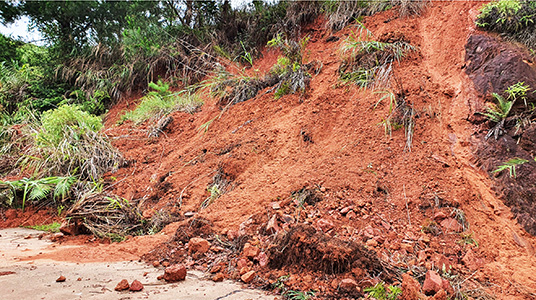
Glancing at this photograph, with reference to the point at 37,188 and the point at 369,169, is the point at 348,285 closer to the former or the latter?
the point at 369,169

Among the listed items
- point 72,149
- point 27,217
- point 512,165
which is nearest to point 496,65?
point 512,165

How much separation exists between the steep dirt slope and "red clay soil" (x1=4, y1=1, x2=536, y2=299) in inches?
0.5

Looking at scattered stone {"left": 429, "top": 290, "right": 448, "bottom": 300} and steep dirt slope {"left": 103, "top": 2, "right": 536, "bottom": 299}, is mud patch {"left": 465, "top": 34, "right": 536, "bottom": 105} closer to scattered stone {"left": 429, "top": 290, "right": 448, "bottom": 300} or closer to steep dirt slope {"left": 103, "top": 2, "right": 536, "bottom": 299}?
steep dirt slope {"left": 103, "top": 2, "right": 536, "bottom": 299}

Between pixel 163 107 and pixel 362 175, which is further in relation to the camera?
pixel 163 107

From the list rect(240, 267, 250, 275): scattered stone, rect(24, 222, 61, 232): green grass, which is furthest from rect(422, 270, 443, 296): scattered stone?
rect(24, 222, 61, 232): green grass

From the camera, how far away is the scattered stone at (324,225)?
2.58 m

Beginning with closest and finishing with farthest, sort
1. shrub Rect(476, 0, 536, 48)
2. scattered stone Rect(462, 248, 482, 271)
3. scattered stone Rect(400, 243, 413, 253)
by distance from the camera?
1. scattered stone Rect(462, 248, 482, 271)
2. scattered stone Rect(400, 243, 413, 253)
3. shrub Rect(476, 0, 536, 48)

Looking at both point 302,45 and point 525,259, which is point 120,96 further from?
point 525,259

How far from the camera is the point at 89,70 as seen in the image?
863cm

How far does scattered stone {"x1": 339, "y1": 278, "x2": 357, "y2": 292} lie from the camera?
1.92m

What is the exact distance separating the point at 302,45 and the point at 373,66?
1409 millimetres

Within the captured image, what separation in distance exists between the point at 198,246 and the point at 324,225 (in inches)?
41.1

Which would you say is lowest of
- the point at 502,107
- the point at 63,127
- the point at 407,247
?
the point at 407,247

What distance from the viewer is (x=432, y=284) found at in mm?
1909
